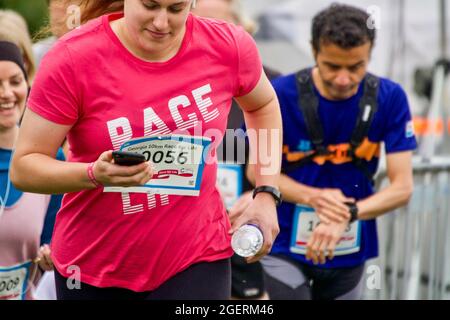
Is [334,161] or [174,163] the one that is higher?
[334,161]

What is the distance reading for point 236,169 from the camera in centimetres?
521

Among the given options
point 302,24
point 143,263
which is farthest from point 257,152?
point 302,24

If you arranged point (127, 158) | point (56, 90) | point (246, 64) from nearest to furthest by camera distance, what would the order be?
point (127, 158) < point (56, 90) < point (246, 64)

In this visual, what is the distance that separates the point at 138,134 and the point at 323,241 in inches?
67.6

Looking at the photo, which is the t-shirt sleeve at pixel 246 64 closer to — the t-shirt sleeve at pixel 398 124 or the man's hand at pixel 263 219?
the man's hand at pixel 263 219

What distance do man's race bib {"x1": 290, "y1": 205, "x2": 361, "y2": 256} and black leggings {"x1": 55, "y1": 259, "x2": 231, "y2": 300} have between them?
1381mm

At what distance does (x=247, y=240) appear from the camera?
3.42 meters

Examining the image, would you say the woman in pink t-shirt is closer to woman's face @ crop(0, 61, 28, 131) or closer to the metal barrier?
woman's face @ crop(0, 61, 28, 131)

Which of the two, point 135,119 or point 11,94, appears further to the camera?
point 11,94

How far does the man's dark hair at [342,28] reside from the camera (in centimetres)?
488

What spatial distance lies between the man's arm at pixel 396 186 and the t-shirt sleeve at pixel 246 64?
1531mm

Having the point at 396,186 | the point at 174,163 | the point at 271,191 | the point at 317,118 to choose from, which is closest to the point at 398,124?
the point at 396,186

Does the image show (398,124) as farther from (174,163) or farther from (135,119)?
(135,119)

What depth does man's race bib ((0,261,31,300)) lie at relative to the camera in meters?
4.25
